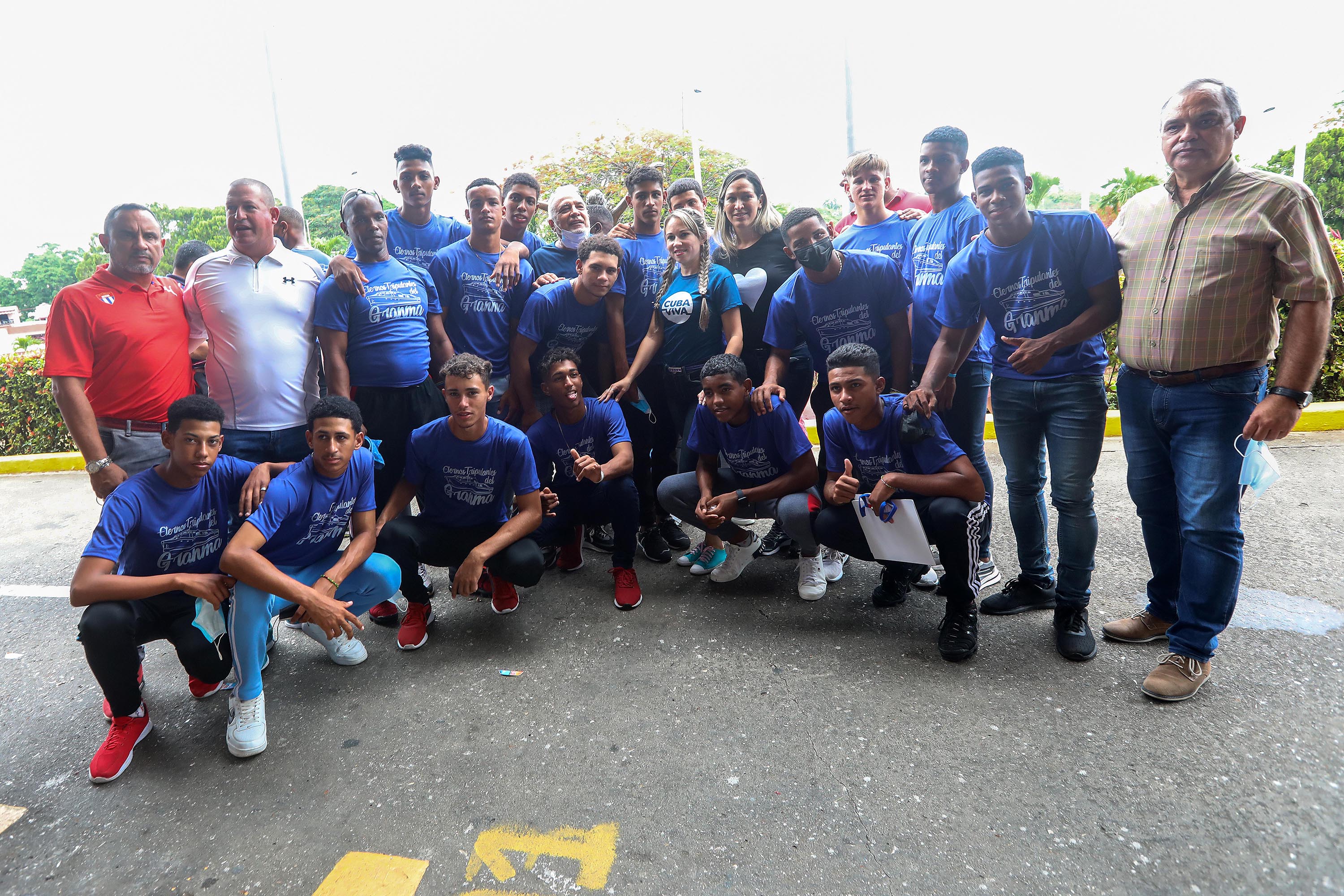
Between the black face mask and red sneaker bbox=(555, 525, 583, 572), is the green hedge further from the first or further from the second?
the black face mask

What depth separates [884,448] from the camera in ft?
11.1

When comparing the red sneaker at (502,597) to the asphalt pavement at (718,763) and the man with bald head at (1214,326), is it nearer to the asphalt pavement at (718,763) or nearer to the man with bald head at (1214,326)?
the asphalt pavement at (718,763)

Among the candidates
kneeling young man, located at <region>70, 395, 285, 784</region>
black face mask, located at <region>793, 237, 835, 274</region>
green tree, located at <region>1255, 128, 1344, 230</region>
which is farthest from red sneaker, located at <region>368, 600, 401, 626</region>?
green tree, located at <region>1255, 128, 1344, 230</region>

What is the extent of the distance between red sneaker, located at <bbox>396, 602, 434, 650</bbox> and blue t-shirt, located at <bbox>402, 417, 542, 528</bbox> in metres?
0.41

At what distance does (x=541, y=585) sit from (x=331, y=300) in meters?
1.81

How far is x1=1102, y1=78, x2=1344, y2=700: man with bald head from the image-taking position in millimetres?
2475

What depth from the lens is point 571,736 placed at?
268 cm

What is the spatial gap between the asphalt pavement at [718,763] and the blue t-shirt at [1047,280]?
117 cm

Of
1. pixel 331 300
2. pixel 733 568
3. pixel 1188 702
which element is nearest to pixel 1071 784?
pixel 1188 702

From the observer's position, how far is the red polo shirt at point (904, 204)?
5000 millimetres

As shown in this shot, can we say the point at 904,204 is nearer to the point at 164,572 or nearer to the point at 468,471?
the point at 468,471

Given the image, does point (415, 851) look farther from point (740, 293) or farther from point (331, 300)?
point (740, 293)

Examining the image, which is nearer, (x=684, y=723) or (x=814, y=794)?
(x=814, y=794)

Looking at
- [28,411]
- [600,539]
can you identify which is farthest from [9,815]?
[28,411]
